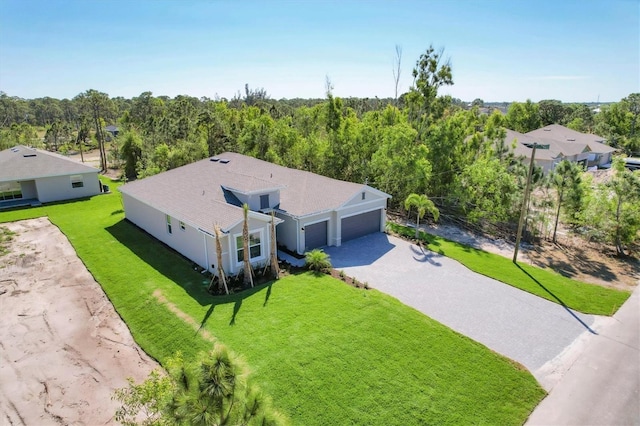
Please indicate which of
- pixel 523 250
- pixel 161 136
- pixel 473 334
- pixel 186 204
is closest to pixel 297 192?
pixel 186 204

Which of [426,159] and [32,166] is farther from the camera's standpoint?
[32,166]

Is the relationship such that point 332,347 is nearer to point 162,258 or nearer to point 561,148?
point 162,258

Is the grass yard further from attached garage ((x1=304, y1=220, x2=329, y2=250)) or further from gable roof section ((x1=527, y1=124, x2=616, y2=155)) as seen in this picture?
gable roof section ((x1=527, y1=124, x2=616, y2=155))

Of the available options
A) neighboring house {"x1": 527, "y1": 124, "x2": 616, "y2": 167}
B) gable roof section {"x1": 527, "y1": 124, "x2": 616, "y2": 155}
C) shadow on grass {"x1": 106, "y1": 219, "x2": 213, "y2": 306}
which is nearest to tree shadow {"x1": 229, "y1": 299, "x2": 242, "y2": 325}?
shadow on grass {"x1": 106, "y1": 219, "x2": 213, "y2": 306}

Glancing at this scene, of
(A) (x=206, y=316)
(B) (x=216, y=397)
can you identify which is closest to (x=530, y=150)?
(A) (x=206, y=316)

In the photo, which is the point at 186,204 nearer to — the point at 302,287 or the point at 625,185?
the point at 302,287

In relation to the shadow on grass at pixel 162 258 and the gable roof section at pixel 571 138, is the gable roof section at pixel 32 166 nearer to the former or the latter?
the shadow on grass at pixel 162 258
